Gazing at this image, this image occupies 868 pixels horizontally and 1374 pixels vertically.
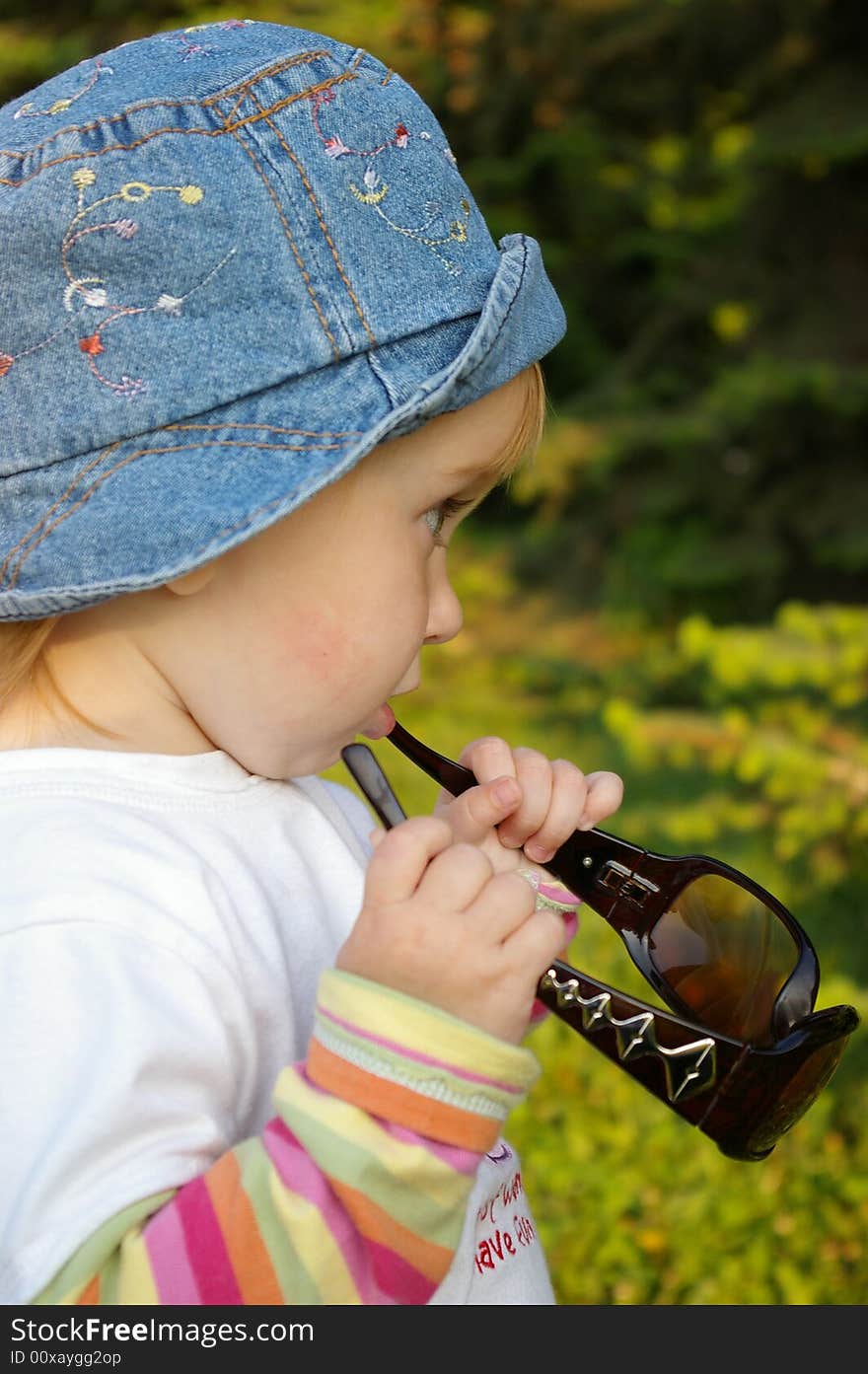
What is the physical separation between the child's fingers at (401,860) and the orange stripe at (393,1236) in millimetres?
225

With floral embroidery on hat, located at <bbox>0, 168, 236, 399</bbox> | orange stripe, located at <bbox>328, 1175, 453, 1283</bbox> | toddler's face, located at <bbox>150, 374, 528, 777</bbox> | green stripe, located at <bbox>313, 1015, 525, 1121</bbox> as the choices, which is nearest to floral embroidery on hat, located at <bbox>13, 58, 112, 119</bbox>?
floral embroidery on hat, located at <bbox>0, 168, 236, 399</bbox>

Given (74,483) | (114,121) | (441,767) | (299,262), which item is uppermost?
(114,121)

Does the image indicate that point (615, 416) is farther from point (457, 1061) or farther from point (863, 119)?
point (457, 1061)

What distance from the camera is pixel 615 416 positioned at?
6250 millimetres

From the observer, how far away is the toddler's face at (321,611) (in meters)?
Result: 1.35

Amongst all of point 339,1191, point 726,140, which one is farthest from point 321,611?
point 726,140

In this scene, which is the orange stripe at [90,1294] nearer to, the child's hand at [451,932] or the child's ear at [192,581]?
the child's hand at [451,932]

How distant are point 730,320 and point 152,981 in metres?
7.20

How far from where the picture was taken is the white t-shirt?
3.51 feet

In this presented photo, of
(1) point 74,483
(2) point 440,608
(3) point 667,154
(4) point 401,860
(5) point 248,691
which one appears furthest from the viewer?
(3) point 667,154

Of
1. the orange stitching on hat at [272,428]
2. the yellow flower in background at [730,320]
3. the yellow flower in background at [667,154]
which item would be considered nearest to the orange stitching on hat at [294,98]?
the orange stitching on hat at [272,428]

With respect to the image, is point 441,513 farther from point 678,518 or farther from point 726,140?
point 726,140

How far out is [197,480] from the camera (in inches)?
48.5

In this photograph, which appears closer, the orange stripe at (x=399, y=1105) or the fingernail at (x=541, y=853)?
the orange stripe at (x=399, y=1105)
